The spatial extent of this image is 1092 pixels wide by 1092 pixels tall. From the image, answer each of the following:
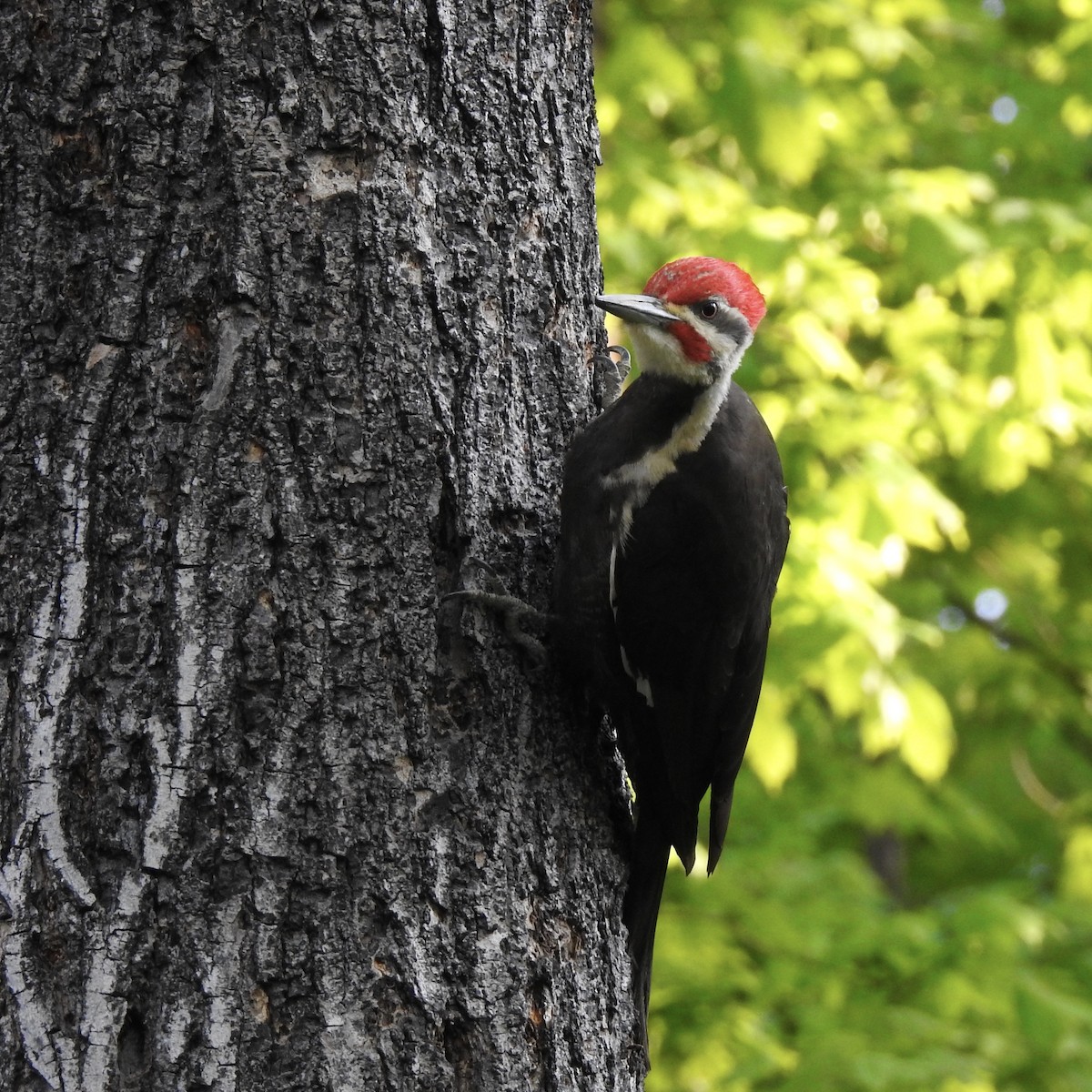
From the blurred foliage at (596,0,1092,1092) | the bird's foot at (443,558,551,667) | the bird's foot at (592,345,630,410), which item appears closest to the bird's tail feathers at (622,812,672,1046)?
the bird's foot at (443,558,551,667)

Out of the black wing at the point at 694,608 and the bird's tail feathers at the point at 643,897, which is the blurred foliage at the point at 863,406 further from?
the bird's tail feathers at the point at 643,897

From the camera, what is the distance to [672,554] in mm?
2064

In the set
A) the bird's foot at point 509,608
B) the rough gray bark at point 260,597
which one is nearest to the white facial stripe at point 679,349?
the rough gray bark at point 260,597

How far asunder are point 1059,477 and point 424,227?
476 cm

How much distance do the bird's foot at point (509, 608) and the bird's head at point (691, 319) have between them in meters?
0.47

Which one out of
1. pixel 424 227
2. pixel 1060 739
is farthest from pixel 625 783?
pixel 1060 739

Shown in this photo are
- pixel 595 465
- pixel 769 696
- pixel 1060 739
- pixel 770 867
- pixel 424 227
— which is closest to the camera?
pixel 424 227

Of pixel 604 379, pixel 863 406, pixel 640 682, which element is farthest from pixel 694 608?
pixel 863 406

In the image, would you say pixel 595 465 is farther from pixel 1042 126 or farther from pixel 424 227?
pixel 1042 126

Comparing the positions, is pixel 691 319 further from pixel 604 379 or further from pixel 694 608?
pixel 694 608

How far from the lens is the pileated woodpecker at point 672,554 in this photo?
1955 millimetres

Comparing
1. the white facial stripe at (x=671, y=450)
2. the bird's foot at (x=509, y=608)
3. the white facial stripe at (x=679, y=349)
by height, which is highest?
the white facial stripe at (x=679, y=349)

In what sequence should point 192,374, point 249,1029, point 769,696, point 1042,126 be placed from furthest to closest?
point 1042,126 → point 769,696 → point 192,374 → point 249,1029

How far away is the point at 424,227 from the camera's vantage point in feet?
5.63
